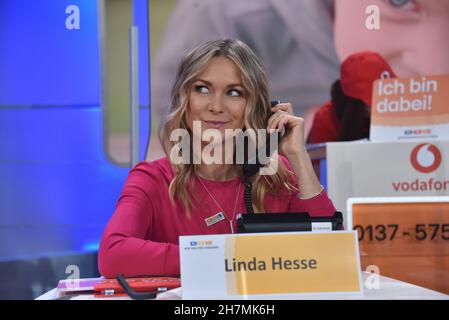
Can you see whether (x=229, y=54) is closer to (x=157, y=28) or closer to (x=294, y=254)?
(x=294, y=254)

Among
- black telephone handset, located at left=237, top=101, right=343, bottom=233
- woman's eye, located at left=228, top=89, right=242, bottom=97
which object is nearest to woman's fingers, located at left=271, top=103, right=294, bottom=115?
woman's eye, located at left=228, top=89, right=242, bottom=97

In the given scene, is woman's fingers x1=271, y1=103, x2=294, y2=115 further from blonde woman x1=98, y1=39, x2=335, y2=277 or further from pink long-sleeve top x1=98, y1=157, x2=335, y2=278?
pink long-sleeve top x1=98, y1=157, x2=335, y2=278

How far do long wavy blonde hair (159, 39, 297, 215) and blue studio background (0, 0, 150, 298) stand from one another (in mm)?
1430

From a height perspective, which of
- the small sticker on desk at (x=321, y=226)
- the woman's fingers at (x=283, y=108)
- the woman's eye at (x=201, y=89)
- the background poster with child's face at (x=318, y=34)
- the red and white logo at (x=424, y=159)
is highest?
the background poster with child's face at (x=318, y=34)

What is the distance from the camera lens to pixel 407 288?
48.7 inches

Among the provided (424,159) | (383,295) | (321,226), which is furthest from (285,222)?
(424,159)

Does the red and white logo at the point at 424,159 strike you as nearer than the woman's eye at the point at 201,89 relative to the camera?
No

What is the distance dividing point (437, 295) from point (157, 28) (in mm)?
2495

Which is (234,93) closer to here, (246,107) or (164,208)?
(246,107)

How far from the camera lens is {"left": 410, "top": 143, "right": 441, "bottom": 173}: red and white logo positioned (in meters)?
2.80

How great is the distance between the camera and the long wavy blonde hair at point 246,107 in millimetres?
1747

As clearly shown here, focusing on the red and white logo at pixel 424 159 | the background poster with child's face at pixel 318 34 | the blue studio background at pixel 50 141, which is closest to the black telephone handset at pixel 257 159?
the red and white logo at pixel 424 159

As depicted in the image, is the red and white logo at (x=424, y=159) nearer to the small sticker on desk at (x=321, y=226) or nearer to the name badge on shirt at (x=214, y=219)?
the name badge on shirt at (x=214, y=219)

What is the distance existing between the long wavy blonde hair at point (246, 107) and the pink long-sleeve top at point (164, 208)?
1.1 inches
